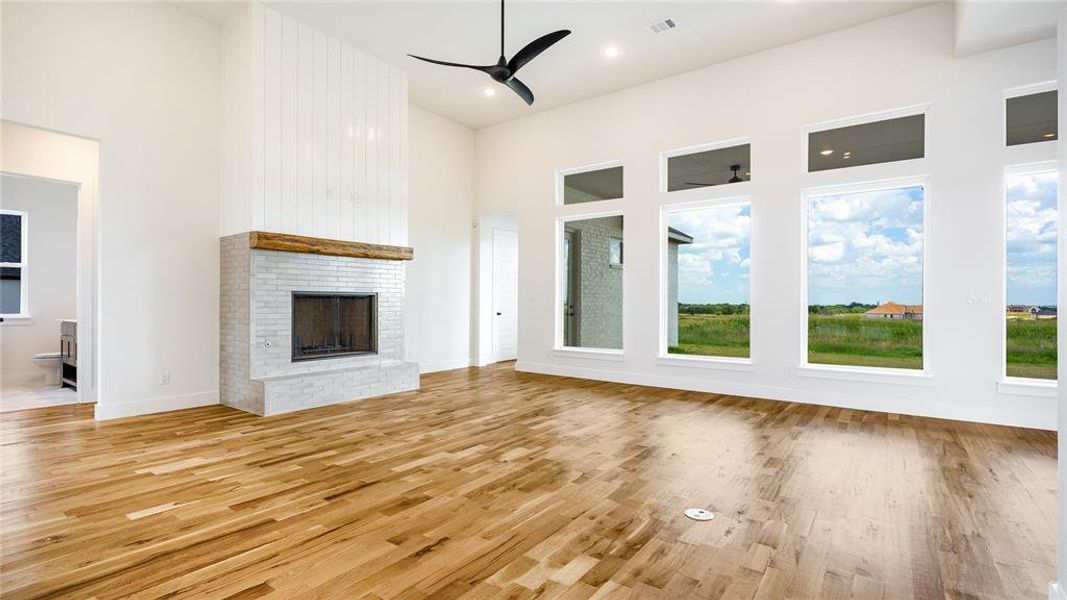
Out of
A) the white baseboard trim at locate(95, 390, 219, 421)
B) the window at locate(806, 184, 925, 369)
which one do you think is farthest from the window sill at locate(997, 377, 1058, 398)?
the white baseboard trim at locate(95, 390, 219, 421)

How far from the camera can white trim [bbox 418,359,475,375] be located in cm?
727

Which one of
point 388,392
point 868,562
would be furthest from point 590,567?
point 388,392

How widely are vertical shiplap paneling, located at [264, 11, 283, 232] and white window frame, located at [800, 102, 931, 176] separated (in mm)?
5528

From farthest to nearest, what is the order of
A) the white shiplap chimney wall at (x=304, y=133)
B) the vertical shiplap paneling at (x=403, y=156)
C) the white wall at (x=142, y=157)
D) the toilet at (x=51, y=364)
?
1. the vertical shiplap paneling at (x=403, y=156)
2. the toilet at (x=51, y=364)
3. the white shiplap chimney wall at (x=304, y=133)
4. the white wall at (x=142, y=157)

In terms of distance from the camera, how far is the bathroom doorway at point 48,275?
504cm

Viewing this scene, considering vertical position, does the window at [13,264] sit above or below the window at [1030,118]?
below

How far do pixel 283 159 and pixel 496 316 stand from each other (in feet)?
14.0

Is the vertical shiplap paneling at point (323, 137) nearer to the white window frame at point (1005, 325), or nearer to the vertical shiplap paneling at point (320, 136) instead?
the vertical shiplap paneling at point (320, 136)

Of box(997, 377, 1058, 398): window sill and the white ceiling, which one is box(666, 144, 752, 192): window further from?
box(997, 377, 1058, 398): window sill

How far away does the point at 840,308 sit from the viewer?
17.4ft

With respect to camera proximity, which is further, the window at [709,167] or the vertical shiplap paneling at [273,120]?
the window at [709,167]

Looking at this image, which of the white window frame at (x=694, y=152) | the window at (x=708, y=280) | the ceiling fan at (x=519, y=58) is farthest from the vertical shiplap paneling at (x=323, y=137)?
the window at (x=708, y=280)

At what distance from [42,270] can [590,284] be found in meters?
7.71

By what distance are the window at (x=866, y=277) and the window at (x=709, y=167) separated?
84cm
